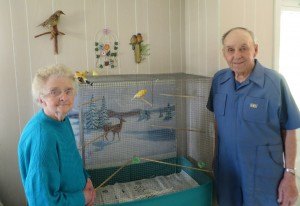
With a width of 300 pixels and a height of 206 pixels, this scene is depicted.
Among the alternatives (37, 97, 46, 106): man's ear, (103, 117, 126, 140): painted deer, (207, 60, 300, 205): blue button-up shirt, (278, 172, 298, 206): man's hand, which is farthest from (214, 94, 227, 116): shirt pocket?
(37, 97, 46, 106): man's ear

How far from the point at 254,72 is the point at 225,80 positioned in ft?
0.57

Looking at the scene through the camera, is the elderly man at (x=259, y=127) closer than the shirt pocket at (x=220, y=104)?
Yes

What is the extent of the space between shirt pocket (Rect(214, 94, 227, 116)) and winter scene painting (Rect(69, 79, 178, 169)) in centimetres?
32

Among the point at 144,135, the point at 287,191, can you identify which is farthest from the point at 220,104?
the point at 144,135

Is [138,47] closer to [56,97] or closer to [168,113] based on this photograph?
[168,113]

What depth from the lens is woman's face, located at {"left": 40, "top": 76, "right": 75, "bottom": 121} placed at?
41.9 inches

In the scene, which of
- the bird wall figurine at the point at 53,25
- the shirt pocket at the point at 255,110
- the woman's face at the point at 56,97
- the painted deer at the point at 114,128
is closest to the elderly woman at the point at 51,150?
the woman's face at the point at 56,97

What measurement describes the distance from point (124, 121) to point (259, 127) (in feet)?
2.75

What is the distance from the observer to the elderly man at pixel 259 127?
4.31 feet

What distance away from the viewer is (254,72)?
133cm

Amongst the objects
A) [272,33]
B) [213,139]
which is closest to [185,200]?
[213,139]

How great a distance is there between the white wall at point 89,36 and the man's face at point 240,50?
0.32 meters

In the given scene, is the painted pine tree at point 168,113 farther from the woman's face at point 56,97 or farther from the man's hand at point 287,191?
the woman's face at point 56,97

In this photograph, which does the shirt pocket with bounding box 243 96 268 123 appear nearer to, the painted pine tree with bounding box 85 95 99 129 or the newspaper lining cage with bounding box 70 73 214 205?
the newspaper lining cage with bounding box 70 73 214 205
